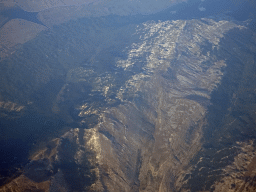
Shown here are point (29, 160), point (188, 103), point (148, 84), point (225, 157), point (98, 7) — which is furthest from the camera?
point (98, 7)

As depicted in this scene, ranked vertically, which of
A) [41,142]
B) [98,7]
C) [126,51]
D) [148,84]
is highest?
[98,7]

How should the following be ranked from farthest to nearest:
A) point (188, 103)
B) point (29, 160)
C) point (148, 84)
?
point (148, 84) → point (188, 103) → point (29, 160)

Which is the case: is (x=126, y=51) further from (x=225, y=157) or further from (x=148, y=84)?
(x=225, y=157)

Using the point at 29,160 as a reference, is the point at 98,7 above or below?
above

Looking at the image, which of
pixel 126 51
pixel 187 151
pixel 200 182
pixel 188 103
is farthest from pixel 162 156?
pixel 126 51

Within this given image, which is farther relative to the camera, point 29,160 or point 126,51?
point 126,51

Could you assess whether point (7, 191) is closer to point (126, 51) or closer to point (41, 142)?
point (41, 142)
